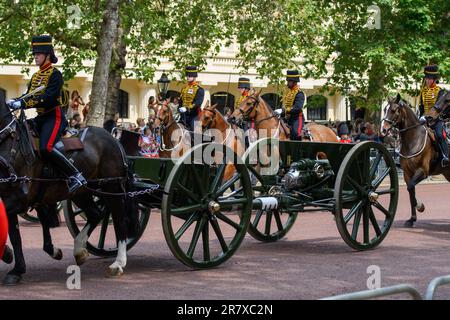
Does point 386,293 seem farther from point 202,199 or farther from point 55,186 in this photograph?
point 55,186

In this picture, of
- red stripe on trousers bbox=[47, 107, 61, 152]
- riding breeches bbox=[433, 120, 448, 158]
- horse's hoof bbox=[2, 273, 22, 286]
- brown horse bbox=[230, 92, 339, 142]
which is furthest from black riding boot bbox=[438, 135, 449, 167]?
horse's hoof bbox=[2, 273, 22, 286]

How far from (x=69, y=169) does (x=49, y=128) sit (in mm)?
486

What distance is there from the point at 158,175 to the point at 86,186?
0.90m

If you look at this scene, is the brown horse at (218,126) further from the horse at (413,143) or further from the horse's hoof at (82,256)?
the horse's hoof at (82,256)

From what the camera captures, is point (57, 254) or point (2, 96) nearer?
point (2, 96)

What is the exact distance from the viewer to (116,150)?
1072 centimetres

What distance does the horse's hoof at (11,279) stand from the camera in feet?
31.4

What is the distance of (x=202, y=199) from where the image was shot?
10.6m

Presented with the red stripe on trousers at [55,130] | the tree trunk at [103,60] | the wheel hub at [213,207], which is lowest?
the wheel hub at [213,207]

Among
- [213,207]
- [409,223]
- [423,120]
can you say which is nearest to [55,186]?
[213,207]

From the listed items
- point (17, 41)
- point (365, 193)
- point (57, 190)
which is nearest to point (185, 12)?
point (17, 41)

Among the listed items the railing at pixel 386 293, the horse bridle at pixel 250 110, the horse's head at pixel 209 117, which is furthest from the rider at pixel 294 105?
the railing at pixel 386 293

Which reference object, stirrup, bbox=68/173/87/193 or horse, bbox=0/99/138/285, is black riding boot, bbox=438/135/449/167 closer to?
horse, bbox=0/99/138/285

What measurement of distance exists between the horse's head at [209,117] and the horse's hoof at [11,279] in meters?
8.96
